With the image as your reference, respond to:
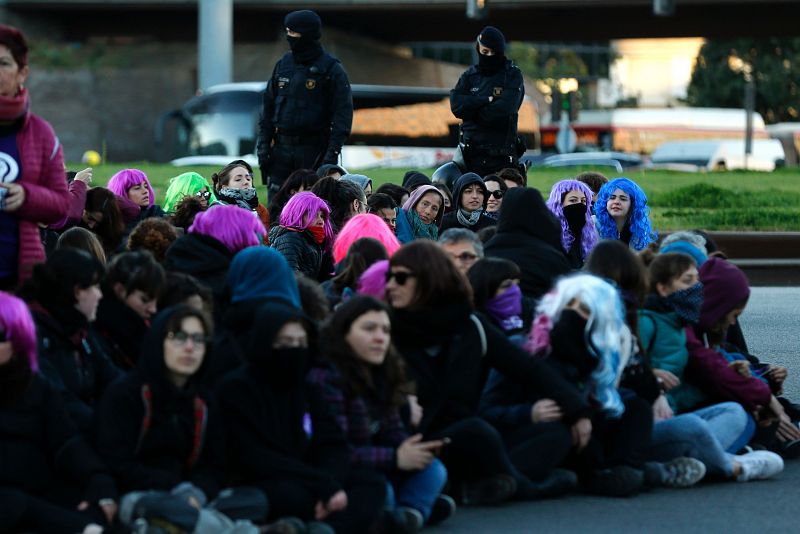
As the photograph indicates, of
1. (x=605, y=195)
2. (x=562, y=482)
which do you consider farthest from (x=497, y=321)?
(x=605, y=195)

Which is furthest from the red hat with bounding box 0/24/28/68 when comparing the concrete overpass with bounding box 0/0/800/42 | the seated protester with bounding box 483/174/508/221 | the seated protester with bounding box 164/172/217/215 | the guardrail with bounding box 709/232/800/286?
the concrete overpass with bounding box 0/0/800/42

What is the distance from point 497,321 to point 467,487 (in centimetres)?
91

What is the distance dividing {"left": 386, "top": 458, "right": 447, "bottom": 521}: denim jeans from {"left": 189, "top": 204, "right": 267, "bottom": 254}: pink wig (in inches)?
73.2

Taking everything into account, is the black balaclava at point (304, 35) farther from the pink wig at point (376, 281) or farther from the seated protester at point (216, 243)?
the pink wig at point (376, 281)

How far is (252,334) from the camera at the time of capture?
6.26 m

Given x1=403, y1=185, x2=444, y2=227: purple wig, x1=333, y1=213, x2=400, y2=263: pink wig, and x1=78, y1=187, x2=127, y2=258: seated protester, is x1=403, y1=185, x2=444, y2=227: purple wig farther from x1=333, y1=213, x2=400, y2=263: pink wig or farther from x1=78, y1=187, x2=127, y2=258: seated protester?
x1=333, y1=213, x2=400, y2=263: pink wig

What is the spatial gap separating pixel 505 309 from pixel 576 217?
13.4ft

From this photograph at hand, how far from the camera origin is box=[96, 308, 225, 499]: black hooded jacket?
5.98 m

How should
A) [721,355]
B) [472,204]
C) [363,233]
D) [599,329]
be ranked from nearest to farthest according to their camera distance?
[599,329] < [721,355] < [363,233] < [472,204]

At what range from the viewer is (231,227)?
7.97 m

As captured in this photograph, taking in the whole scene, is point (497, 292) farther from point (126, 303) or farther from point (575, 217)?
point (575, 217)

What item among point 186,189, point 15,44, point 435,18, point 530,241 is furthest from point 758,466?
point 435,18

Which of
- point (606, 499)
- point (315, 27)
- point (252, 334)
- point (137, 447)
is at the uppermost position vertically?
point (315, 27)

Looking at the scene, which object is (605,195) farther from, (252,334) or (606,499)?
(252,334)
